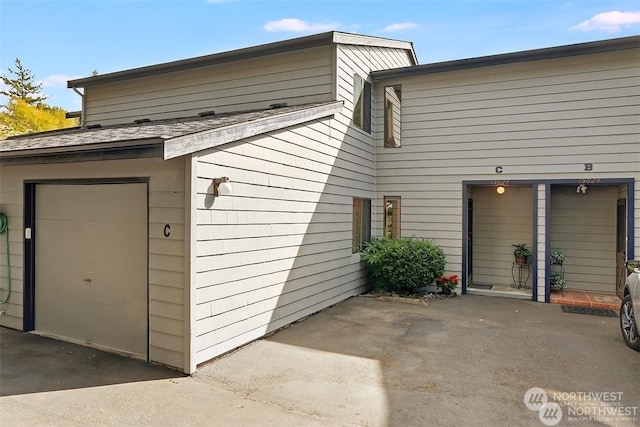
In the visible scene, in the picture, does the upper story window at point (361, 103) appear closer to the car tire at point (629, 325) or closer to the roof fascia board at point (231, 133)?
the roof fascia board at point (231, 133)

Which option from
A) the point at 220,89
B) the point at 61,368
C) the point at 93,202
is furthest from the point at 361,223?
the point at 61,368

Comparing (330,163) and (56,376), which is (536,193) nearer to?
(330,163)

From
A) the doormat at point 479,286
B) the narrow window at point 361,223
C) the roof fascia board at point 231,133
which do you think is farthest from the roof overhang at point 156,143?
the doormat at point 479,286

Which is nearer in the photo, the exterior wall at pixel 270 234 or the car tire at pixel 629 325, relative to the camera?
the exterior wall at pixel 270 234

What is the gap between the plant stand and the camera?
8.87 meters

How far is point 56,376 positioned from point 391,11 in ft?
27.9

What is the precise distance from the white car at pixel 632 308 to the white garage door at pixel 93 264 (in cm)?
583

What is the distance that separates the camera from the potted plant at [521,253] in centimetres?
866

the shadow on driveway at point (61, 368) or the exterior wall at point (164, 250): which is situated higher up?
the exterior wall at point (164, 250)

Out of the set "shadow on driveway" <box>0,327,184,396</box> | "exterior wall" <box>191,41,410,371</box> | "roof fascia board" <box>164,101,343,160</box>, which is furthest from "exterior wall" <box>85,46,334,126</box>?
"shadow on driveway" <box>0,327,184,396</box>

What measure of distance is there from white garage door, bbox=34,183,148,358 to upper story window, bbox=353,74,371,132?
197 inches

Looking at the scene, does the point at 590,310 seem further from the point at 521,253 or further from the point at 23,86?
the point at 23,86

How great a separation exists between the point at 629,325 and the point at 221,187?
5392 millimetres

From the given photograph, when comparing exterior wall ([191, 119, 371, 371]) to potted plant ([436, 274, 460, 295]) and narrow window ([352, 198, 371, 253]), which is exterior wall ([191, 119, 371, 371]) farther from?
→ potted plant ([436, 274, 460, 295])
